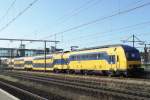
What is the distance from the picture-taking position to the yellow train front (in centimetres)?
3447

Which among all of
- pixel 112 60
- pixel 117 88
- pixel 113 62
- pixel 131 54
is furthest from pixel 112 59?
pixel 117 88

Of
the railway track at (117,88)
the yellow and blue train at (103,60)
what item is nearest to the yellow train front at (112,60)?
the yellow and blue train at (103,60)

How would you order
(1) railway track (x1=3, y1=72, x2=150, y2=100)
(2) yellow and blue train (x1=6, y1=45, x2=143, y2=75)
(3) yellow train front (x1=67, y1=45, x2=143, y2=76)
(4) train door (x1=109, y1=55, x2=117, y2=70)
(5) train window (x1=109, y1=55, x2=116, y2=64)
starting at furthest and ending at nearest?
(5) train window (x1=109, y1=55, x2=116, y2=64) < (4) train door (x1=109, y1=55, x2=117, y2=70) < (2) yellow and blue train (x1=6, y1=45, x2=143, y2=75) < (3) yellow train front (x1=67, y1=45, x2=143, y2=76) < (1) railway track (x1=3, y1=72, x2=150, y2=100)

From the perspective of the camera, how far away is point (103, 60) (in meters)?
37.7

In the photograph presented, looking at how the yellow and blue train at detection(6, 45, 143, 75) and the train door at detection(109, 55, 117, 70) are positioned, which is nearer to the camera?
the yellow and blue train at detection(6, 45, 143, 75)

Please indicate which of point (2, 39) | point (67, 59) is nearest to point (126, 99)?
point (67, 59)

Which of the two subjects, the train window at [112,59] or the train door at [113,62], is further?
the train window at [112,59]

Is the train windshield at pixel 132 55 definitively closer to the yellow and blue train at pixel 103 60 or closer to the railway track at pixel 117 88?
the yellow and blue train at pixel 103 60

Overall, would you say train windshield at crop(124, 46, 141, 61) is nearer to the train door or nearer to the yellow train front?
the yellow train front

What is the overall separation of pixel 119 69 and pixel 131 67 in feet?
4.10

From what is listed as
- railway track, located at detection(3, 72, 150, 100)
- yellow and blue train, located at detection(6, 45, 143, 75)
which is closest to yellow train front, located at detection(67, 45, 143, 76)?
yellow and blue train, located at detection(6, 45, 143, 75)

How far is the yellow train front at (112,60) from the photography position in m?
34.5

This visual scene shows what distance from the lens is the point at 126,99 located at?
16.2 m

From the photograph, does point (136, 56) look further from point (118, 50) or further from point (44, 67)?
point (44, 67)
